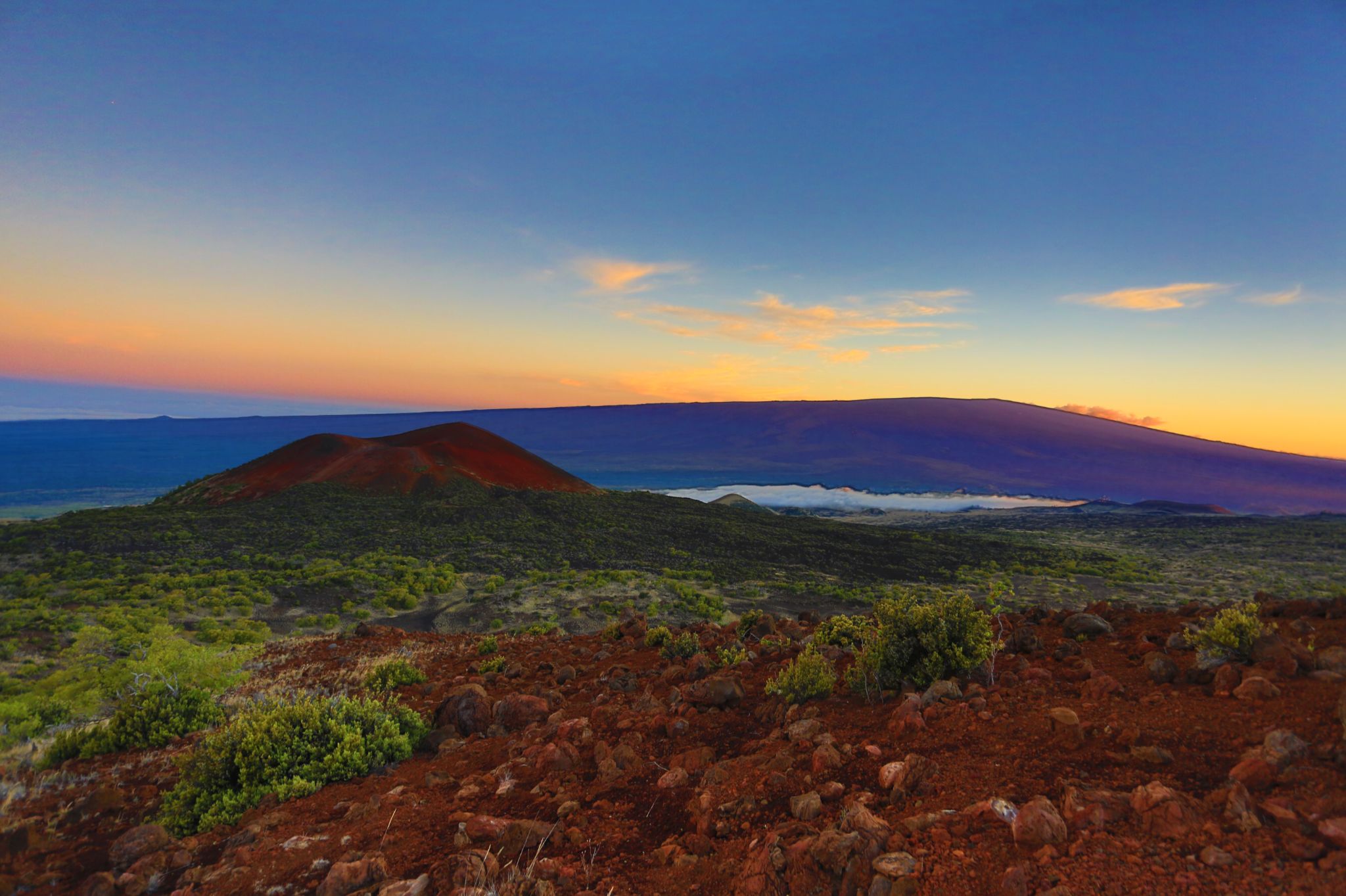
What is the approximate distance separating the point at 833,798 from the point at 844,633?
15.1ft

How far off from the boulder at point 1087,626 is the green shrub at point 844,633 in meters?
2.13

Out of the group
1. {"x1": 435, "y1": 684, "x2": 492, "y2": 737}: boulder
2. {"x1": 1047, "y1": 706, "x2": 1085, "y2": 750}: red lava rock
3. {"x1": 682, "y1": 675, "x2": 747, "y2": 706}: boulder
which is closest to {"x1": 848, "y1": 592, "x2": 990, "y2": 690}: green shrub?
{"x1": 682, "y1": 675, "x2": 747, "y2": 706}: boulder

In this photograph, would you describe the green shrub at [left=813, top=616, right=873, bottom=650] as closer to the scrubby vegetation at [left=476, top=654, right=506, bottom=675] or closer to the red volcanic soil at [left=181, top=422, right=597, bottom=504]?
the scrubby vegetation at [left=476, top=654, right=506, bottom=675]

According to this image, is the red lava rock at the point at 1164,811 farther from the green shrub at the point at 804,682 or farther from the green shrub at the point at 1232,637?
the green shrub at the point at 804,682

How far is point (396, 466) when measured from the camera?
156 ft

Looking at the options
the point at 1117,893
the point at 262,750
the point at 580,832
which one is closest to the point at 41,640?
the point at 262,750

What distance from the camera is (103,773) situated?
19.2ft

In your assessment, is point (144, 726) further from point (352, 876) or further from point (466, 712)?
point (352, 876)

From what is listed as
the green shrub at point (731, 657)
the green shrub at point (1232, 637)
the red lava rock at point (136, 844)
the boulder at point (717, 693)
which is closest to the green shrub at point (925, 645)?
the boulder at point (717, 693)

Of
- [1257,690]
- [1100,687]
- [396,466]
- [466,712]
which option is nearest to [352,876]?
[466,712]

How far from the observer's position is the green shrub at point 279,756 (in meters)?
4.93

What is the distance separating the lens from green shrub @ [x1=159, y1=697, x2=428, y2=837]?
4.93 meters

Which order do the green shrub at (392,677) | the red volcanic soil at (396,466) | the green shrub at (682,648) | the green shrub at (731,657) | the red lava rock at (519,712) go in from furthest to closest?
1. the red volcanic soil at (396,466)
2. the green shrub at (682,648)
3. the green shrub at (392,677)
4. the green shrub at (731,657)
5. the red lava rock at (519,712)

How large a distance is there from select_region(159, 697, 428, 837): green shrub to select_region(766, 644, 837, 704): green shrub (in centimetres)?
367
